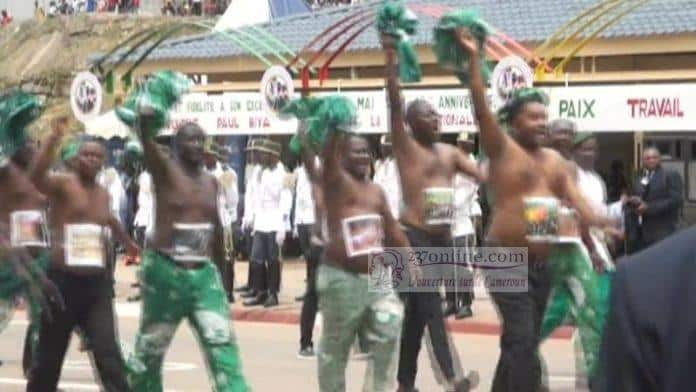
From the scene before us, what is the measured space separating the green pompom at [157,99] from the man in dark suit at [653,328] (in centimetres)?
645

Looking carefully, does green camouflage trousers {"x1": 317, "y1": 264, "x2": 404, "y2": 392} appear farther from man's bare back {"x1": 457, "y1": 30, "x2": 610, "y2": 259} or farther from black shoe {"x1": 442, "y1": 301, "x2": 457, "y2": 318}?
black shoe {"x1": 442, "y1": 301, "x2": 457, "y2": 318}

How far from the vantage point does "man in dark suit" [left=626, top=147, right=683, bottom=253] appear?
14891 mm

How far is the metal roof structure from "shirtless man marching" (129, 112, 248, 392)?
12.7 meters

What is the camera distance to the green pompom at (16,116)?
9.63 metres

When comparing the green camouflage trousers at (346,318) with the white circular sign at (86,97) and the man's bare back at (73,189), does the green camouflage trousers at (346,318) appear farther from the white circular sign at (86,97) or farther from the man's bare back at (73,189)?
the white circular sign at (86,97)

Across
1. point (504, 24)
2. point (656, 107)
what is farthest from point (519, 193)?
point (504, 24)

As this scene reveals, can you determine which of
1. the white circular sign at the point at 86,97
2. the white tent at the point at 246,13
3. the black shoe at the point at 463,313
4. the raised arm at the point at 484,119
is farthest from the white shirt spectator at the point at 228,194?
the white tent at the point at 246,13

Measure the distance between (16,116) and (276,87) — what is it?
9196 mm

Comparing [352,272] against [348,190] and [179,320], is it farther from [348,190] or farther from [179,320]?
[179,320]

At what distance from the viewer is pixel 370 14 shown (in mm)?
23109

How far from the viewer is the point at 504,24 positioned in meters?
24.3

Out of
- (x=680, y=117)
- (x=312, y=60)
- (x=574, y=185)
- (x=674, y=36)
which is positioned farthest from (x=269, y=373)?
(x=674, y=36)

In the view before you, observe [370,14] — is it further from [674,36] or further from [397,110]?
[397,110]

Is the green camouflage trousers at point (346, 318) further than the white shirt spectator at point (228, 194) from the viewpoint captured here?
No
